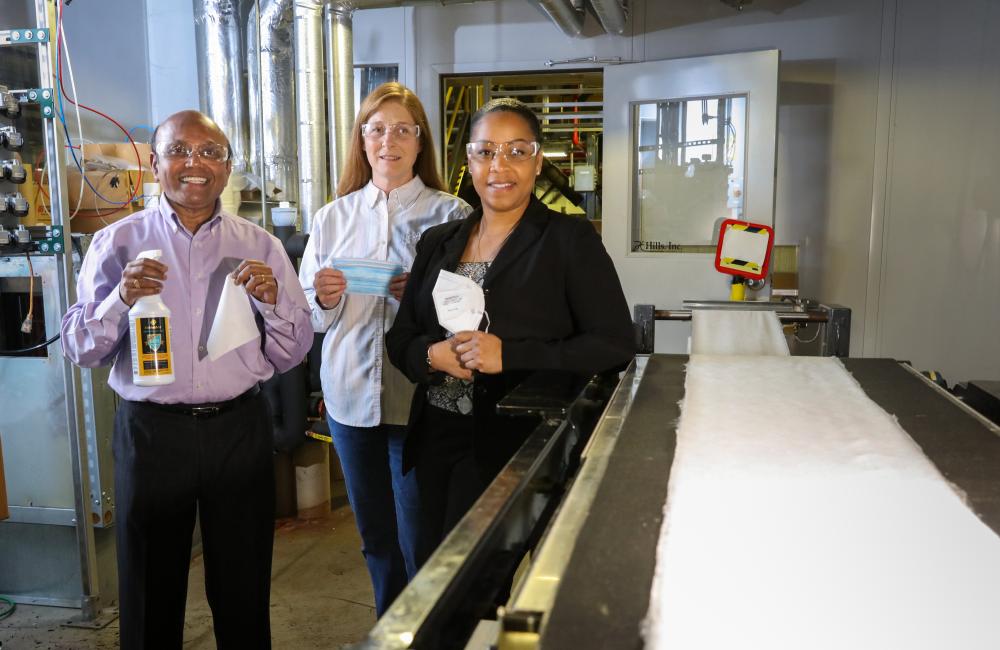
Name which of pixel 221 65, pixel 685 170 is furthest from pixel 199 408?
pixel 685 170

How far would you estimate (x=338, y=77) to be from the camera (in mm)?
3541

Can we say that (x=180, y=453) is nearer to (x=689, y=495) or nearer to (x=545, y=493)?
(x=545, y=493)

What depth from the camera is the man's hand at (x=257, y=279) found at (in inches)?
59.2

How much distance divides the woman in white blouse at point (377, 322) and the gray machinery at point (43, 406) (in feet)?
3.31

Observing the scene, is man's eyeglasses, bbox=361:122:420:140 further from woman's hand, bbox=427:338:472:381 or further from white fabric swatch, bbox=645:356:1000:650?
white fabric swatch, bbox=645:356:1000:650

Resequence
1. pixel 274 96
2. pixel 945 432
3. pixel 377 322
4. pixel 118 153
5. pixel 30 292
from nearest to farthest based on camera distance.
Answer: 1. pixel 945 432
2. pixel 377 322
3. pixel 30 292
4. pixel 118 153
5. pixel 274 96

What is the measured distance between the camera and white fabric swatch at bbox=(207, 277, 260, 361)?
1.48 meters

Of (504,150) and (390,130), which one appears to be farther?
(390,130)

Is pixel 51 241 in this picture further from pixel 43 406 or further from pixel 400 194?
pixel 400 194

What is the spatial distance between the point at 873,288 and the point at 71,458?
3.54m


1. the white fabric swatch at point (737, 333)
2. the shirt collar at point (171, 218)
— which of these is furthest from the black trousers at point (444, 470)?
the white fabric swatch at point (737, 333)

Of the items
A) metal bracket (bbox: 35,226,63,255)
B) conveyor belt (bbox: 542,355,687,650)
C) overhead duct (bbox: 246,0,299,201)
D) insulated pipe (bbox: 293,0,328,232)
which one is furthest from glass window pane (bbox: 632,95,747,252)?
conveyor belt (bbox: 542,355,687,650)

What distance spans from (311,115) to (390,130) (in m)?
1.86

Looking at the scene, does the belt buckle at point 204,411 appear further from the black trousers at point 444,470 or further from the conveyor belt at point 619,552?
the conveyor belt at point 619,552
